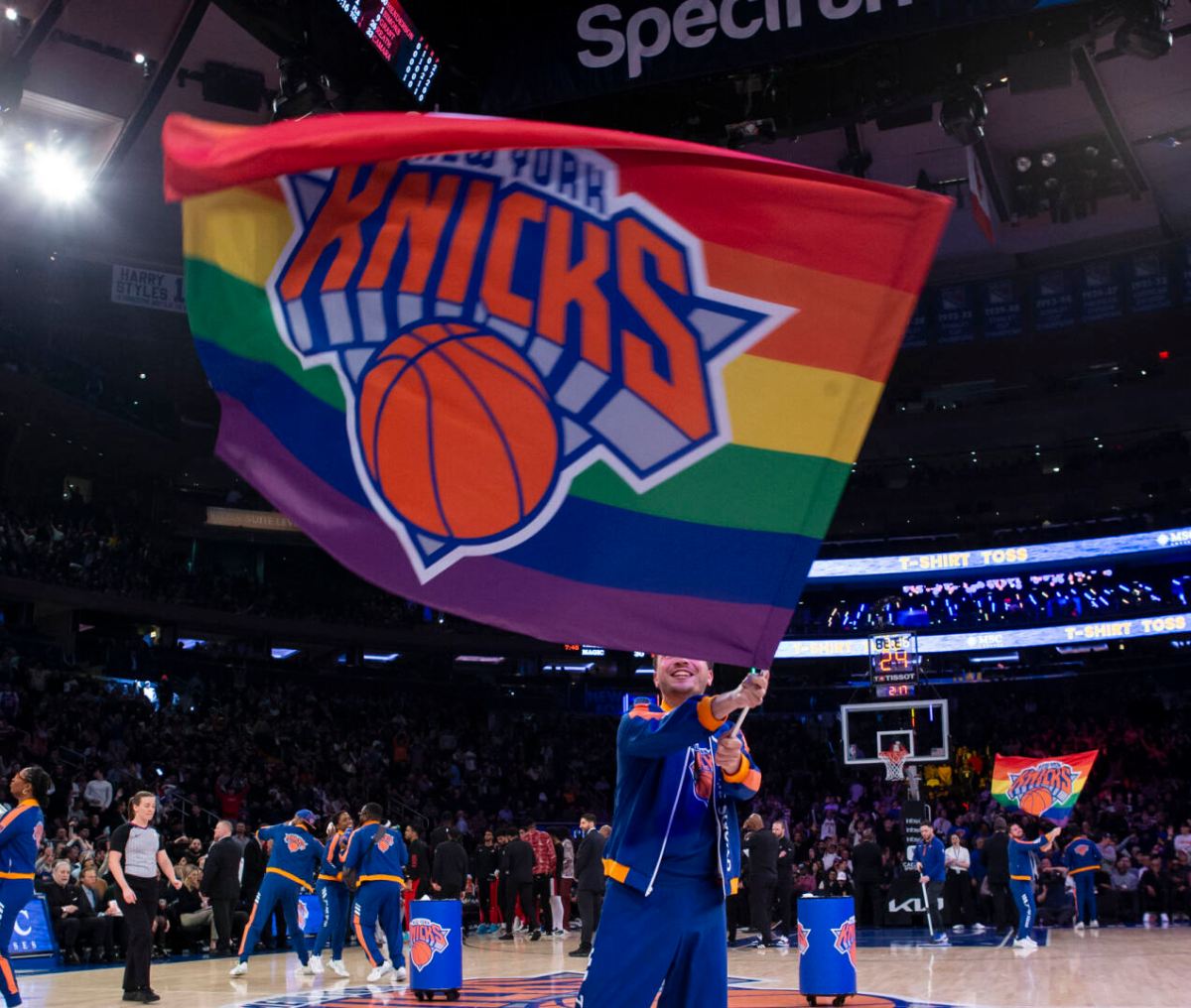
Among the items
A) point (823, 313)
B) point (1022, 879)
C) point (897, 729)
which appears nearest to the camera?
point (823, 313)

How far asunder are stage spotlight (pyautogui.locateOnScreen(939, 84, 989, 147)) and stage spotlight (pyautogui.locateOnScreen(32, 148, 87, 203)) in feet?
45.6

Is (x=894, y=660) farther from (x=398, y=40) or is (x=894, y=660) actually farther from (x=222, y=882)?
(x=398, y=40)

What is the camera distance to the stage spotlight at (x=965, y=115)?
44.1ft

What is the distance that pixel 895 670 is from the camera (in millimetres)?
24766

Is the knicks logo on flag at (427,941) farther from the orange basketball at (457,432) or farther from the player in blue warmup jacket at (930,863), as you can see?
the player in blue warmup jacket at (930,863)

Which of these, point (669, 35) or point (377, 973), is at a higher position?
point (669, 35)

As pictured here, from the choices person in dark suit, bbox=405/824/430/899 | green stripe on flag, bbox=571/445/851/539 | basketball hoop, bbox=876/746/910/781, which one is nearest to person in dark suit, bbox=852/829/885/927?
basketball hoop, bbox=876/746/910/781

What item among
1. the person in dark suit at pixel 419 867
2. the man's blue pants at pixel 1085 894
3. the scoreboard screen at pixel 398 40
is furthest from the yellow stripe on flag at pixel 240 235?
the man's blue pants at pixel 1085 894

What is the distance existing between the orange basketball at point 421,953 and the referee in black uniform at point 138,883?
2.25 metres

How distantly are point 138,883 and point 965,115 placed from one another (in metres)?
11.4

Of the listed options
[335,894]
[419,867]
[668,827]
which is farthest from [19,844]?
[419,867]

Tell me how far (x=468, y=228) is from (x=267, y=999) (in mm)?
9412

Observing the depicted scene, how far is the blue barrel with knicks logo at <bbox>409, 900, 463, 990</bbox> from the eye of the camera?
11648 mm

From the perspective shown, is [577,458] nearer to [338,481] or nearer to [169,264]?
[338,481]
